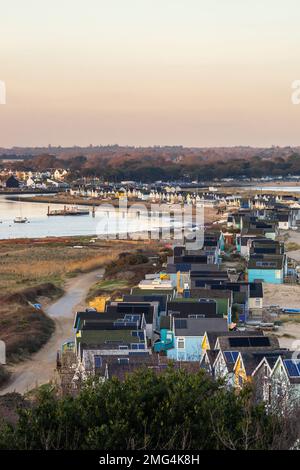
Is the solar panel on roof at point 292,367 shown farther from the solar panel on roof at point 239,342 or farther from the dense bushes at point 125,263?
the dense bushes at point 125,263

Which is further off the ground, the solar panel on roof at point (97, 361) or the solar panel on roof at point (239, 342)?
the solar panel on roof at point (239, 342)

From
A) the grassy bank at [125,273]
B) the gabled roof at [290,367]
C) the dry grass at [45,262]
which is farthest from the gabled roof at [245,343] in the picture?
the dry grass at [45,262]

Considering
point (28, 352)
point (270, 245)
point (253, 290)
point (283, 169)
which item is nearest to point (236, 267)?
point (270, 245)

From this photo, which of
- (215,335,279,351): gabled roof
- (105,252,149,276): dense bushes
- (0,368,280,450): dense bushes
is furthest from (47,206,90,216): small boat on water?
(0,368,280,450): dense bushes

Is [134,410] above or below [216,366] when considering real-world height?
above

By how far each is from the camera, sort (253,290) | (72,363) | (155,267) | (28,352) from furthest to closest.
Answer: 1. (155,267)
2. (253,290)
3. (28,352)
4. (72,363)

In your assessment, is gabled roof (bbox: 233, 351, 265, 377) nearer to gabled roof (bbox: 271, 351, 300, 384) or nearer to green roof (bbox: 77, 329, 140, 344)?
gabled roof (bbox: 271, 351, 300, 384)

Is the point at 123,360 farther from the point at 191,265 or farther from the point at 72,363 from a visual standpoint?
the point at 191,265
